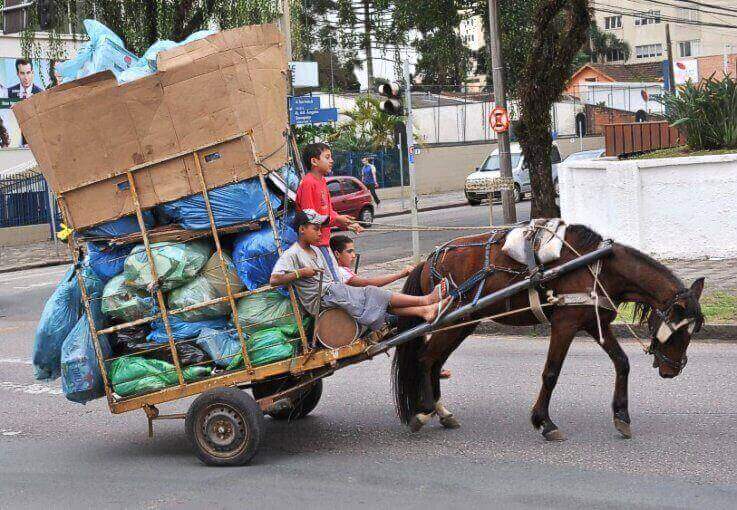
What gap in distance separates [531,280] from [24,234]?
25093 mm

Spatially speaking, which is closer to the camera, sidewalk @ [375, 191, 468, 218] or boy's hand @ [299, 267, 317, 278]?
boy's hand @ [299, 267, 317, 278]

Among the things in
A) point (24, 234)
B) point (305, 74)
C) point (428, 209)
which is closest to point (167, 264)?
point (24, 234)

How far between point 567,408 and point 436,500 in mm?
2234

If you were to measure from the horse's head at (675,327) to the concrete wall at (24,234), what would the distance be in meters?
25.3

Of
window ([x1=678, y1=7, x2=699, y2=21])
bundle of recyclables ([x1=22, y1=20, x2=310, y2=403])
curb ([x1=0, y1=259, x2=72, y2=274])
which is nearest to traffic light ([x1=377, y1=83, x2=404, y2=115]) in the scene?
bundle of recyclables ([x1=22, y1=20, x2=310, y2=403])

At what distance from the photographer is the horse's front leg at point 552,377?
659 cm

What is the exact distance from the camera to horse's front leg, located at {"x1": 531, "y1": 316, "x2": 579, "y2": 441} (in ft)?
21.6

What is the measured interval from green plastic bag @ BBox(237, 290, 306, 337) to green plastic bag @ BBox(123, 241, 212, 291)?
1.35 ft

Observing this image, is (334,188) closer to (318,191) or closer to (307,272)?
(318,191)

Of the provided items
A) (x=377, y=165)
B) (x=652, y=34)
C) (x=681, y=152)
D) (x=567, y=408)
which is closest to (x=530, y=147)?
(x=681, y=152)

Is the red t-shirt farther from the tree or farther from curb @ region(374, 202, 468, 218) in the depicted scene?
curb @ region(374, 202, 468, 218)

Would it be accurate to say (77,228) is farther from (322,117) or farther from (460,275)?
(322,117)

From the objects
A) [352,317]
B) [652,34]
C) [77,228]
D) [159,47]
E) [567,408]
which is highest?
[652,34]

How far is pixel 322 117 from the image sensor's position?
3186 centimetres
